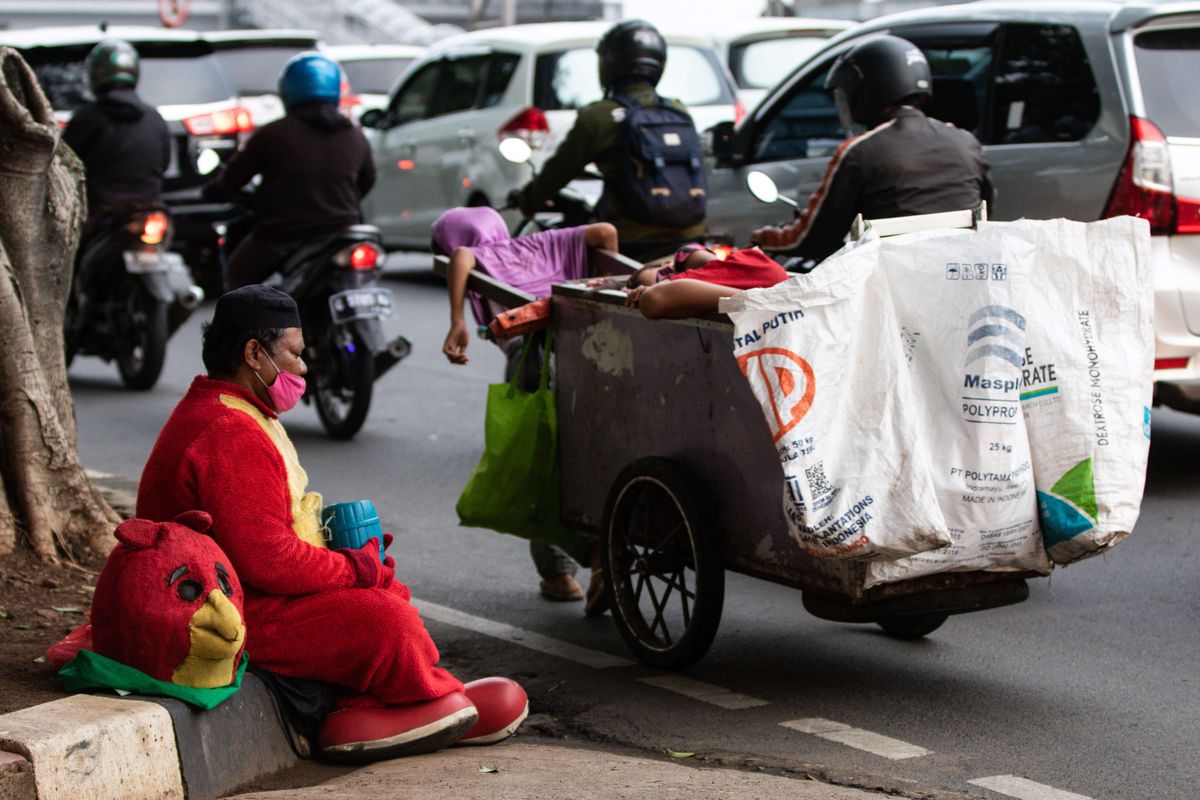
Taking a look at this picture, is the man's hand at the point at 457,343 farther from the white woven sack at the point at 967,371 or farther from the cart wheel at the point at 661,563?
the white woven sack at the point at 967,371

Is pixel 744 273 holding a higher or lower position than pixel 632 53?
lower

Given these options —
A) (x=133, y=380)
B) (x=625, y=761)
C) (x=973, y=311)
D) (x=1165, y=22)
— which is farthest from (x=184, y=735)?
(x=133, y=380)

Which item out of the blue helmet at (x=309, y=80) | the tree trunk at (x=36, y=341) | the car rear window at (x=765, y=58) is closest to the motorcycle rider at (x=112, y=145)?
the blue helmet at (x=309, y=80)

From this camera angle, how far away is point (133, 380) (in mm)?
11062

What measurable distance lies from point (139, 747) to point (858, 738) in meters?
1.90

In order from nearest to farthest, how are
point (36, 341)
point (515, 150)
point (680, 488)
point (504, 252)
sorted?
point (680, 488) < point (36, 341) < point (504, 252) < point (515, 150)

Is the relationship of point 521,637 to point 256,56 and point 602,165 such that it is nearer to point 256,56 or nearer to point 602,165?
point 602,165

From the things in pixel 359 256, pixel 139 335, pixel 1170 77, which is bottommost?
pixel 139 335

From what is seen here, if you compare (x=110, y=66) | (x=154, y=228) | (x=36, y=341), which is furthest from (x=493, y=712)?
(x=110, y=66)

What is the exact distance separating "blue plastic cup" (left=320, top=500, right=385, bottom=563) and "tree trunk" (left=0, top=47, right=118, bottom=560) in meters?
1.64

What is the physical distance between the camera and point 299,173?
938 cm

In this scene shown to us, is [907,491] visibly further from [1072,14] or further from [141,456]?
[141,456]

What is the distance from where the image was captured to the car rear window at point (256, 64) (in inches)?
701

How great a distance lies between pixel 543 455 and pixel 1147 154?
9.92 ft
